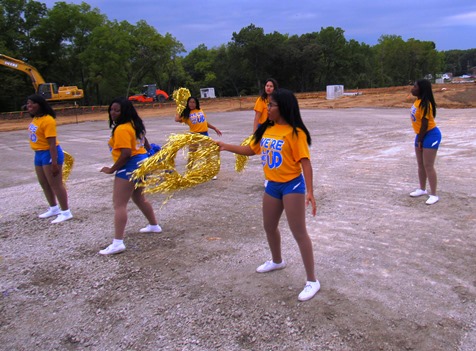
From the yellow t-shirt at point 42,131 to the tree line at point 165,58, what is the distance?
44.4 m

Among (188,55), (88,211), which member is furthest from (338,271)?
(188,55)

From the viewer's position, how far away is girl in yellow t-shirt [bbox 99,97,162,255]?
4645mm

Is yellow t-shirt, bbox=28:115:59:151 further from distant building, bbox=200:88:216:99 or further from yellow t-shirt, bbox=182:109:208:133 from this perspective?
distant building, bbox=200:88:216:99

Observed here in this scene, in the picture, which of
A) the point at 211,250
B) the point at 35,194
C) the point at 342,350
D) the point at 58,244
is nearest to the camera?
the point at 342,350

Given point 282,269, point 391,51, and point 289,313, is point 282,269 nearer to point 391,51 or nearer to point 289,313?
point 289,313

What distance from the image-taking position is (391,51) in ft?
270

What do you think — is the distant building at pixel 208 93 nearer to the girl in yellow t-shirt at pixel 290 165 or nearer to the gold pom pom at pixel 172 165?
the gold pom pom at pixel 172 165

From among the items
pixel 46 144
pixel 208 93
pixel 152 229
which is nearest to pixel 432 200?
pixel 152 229

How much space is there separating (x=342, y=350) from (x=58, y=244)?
3978 mm

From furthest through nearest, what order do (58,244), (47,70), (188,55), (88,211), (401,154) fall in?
(188,55)
(47,70)
(401,154)
(88,211)
(58,244)

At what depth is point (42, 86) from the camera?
3628 cm

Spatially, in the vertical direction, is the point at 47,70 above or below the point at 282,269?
above

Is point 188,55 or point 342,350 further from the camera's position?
point 188,55

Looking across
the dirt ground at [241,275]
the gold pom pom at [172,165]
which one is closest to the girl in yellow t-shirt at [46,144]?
the dirt ground at [241,275]
